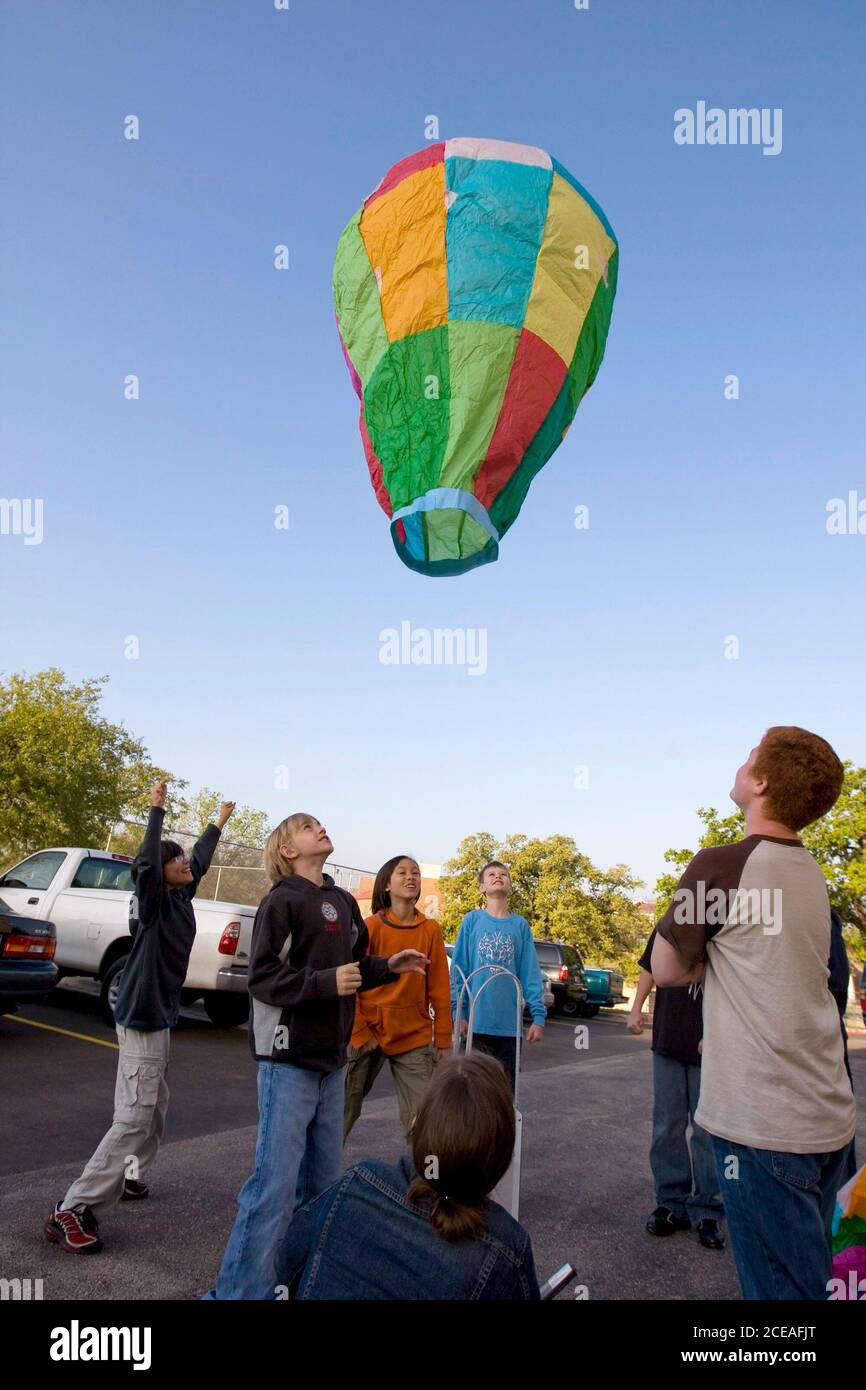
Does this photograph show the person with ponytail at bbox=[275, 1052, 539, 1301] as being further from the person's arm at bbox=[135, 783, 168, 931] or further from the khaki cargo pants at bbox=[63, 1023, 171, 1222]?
the person's arm at bbox=[135, 783, 168, 931]

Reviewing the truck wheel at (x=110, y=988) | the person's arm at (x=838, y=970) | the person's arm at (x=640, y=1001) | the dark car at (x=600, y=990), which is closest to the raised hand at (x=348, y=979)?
the person's arm at (x=838, y=970)

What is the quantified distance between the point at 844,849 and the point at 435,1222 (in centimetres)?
2962

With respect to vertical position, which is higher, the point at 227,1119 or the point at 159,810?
the point at 159,810

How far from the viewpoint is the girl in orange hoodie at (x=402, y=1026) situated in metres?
4.57

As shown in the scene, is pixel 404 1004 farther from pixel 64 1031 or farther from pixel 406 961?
pixel 64 1031

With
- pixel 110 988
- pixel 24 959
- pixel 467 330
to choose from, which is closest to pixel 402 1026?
pixel 467 330

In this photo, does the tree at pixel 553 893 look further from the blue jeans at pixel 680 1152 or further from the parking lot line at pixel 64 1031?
the blue jeans at pixel 680 1152

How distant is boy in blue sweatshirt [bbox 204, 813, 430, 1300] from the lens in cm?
309

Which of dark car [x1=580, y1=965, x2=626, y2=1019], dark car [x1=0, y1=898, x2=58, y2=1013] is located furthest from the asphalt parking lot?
dark car [x1=580, y1=965, x2=626, y2=1019]

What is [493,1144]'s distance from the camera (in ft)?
5.74

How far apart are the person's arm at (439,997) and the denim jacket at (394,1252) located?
284 centimetres
